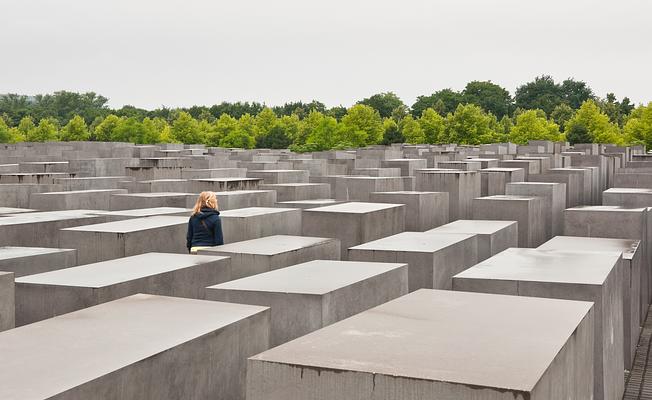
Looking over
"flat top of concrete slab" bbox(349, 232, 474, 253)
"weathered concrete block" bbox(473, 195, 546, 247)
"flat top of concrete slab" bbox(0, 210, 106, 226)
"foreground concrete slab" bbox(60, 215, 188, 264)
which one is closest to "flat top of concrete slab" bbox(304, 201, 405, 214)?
"flat top of concrete slab" bbox(349, 232, 474, 253)

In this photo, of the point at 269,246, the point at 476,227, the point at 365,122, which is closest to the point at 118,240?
the point at 269,246

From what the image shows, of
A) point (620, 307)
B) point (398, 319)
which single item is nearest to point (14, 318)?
point (398, 319)

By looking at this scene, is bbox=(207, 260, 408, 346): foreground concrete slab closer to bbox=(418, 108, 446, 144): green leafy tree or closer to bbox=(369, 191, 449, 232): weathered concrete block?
bbox=(369, 191, 449, 232): weathered concrete block

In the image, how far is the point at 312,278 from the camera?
6.40 metres

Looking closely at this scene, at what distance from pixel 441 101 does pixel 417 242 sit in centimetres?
8152

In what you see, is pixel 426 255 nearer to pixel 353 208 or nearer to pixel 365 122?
pixel 353 208

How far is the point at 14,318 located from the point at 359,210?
5.50 metres

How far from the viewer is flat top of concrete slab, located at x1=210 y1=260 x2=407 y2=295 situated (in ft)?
19.5

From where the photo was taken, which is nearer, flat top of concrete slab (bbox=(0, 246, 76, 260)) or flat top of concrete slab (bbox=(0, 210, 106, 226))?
flat top of concrete slab (bbox=(0, 246, 76, 260))

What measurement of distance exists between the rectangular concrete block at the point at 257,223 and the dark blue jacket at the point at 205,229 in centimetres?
122

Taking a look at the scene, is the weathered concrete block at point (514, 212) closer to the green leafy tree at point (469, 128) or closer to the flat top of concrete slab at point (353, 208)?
the flat top of concrete slab at point (353, 208)

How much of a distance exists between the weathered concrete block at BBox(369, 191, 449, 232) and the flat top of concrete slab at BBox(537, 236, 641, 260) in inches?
127

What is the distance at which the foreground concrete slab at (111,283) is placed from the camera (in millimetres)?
5895

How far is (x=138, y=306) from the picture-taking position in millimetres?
5168
